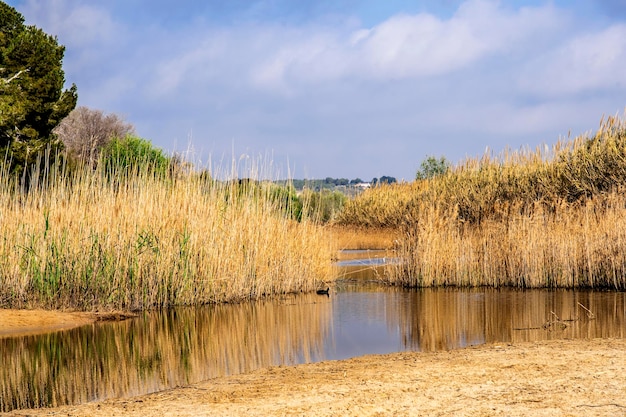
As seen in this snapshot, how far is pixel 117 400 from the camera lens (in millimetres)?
7312

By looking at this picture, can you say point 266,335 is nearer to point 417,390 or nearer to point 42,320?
point 42,320

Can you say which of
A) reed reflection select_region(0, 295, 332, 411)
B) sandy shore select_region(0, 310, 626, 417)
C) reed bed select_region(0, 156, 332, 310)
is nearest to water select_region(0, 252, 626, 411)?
reed reflection select_region(0, 295, 332, 411)

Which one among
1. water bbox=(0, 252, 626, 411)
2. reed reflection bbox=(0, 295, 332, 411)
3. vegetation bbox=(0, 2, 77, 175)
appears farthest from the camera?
vegetation bbox=(0, 2, 77, 175)

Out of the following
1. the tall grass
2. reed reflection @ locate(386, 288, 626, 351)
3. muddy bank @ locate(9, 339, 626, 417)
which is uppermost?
the tall grass

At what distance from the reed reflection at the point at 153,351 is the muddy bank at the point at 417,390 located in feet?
2.91

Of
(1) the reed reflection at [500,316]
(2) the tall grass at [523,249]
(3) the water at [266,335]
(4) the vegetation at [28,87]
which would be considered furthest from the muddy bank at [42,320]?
(4) the vegetation at [28,87]

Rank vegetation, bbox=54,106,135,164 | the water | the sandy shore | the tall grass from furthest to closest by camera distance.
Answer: vegetation, bbox=54,106,135,164 → the tall grass → the water → the sandy shore

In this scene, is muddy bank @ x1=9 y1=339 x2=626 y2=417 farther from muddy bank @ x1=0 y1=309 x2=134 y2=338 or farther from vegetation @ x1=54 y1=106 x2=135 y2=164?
vegetation @ x1=54 y1=106 x2=135 y2=164

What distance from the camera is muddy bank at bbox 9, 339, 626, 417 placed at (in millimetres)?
6316

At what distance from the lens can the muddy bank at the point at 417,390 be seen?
6316 mm

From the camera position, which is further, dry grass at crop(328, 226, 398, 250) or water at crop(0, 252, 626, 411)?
dry grass at crop(328, 226, 398, 250)

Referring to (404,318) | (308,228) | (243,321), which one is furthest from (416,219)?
(243,321)

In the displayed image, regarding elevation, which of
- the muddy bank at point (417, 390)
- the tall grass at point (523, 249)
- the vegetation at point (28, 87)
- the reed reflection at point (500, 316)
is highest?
the vegetation at point (28, 87)

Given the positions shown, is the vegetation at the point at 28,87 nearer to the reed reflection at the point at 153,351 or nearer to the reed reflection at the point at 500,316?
the reed reflection at the point at 153,351
